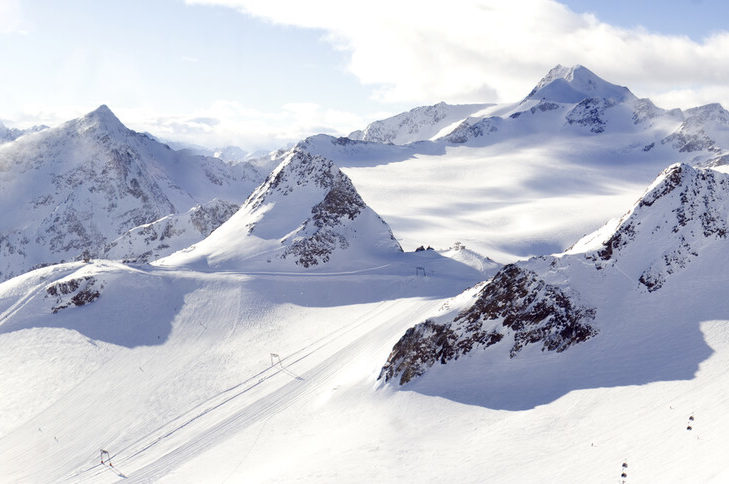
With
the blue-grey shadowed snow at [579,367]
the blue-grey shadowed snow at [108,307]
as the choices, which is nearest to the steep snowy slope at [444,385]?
the blue-grey shadowed snow at [579,367]

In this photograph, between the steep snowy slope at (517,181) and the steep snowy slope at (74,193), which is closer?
the steep snowy slope at (517,181)

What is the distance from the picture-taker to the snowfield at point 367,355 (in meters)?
19.7

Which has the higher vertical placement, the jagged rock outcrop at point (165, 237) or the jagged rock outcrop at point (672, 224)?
the jagged rock outcrop at point (165, 237)

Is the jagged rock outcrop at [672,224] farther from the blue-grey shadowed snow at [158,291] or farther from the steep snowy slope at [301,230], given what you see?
the steep snowy slope at [301,230]

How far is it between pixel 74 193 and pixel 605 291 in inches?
6606

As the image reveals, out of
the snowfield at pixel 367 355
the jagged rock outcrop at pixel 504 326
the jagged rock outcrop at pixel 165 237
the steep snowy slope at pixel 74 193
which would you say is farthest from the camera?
the steep snowy slope at pixel 74 193

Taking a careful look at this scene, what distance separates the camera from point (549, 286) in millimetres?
25766

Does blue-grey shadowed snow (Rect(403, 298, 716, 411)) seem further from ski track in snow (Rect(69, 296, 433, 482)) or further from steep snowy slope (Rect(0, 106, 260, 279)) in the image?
steep snowy slope (Rect(0, 106, 260, 279))

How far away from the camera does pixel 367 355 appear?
105ft

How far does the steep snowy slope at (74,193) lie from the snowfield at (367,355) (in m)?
101

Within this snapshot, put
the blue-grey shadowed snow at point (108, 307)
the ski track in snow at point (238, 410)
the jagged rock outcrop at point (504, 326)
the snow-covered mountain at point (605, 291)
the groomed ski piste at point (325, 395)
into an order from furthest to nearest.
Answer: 1. the blue-grey shadowed snow at point (108, 307)
2. the ski track in snow at point (238, 410)
3. the jagged rock outcrop at point (504, 326)
4. the snow-covered mountain at point (605, 291)
5. the groomed ski piste at point (325, 395)

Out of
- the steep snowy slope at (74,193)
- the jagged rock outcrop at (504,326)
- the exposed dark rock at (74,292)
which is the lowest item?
the jagged rock outcrop at (504,326)

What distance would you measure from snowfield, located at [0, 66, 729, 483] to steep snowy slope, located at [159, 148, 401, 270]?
0.26m

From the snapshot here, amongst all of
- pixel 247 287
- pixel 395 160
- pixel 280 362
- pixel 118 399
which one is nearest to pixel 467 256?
pixel 247 287
